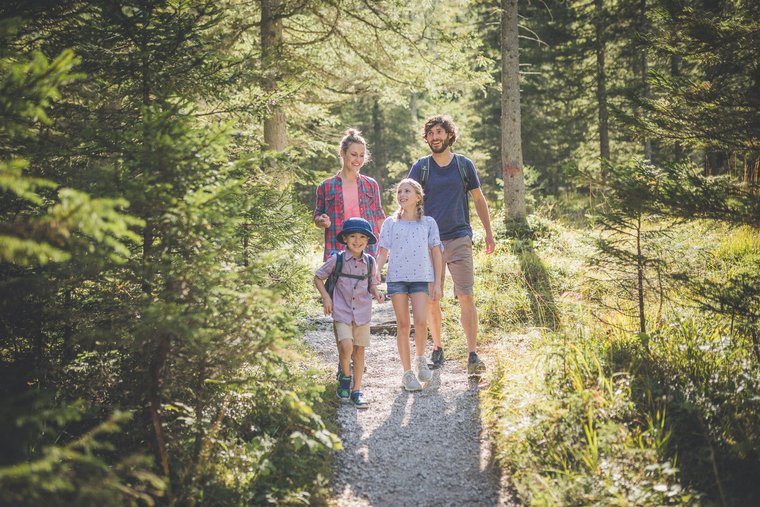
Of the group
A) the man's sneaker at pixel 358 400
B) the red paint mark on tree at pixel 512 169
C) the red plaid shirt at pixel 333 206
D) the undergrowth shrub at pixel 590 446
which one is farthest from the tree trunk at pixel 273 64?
the undergrowth shrub at pixel 590 446

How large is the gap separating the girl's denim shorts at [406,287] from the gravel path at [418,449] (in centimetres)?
111

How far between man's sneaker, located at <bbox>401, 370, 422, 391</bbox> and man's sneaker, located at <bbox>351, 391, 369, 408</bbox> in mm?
514

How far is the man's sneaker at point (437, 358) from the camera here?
240 inches

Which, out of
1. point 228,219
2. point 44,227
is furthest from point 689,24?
point 44,227

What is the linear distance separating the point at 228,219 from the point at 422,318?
2.77m

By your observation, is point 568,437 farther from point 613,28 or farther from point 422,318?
point 613,28

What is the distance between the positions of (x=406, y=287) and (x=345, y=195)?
1263 mm

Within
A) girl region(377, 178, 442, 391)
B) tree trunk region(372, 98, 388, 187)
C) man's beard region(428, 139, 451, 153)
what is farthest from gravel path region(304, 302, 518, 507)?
tree trunk region(372, 98, 388, 187)

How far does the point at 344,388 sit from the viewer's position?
5199 mm

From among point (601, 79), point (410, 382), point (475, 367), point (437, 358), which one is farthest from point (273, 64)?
point (601, 79)

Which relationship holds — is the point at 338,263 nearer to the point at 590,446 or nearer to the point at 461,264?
the point at 461,264

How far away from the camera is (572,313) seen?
6344 mm

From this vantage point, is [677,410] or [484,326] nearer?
[677,410]

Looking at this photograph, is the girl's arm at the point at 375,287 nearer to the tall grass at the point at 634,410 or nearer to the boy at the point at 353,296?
the boy at the point at 353,296
